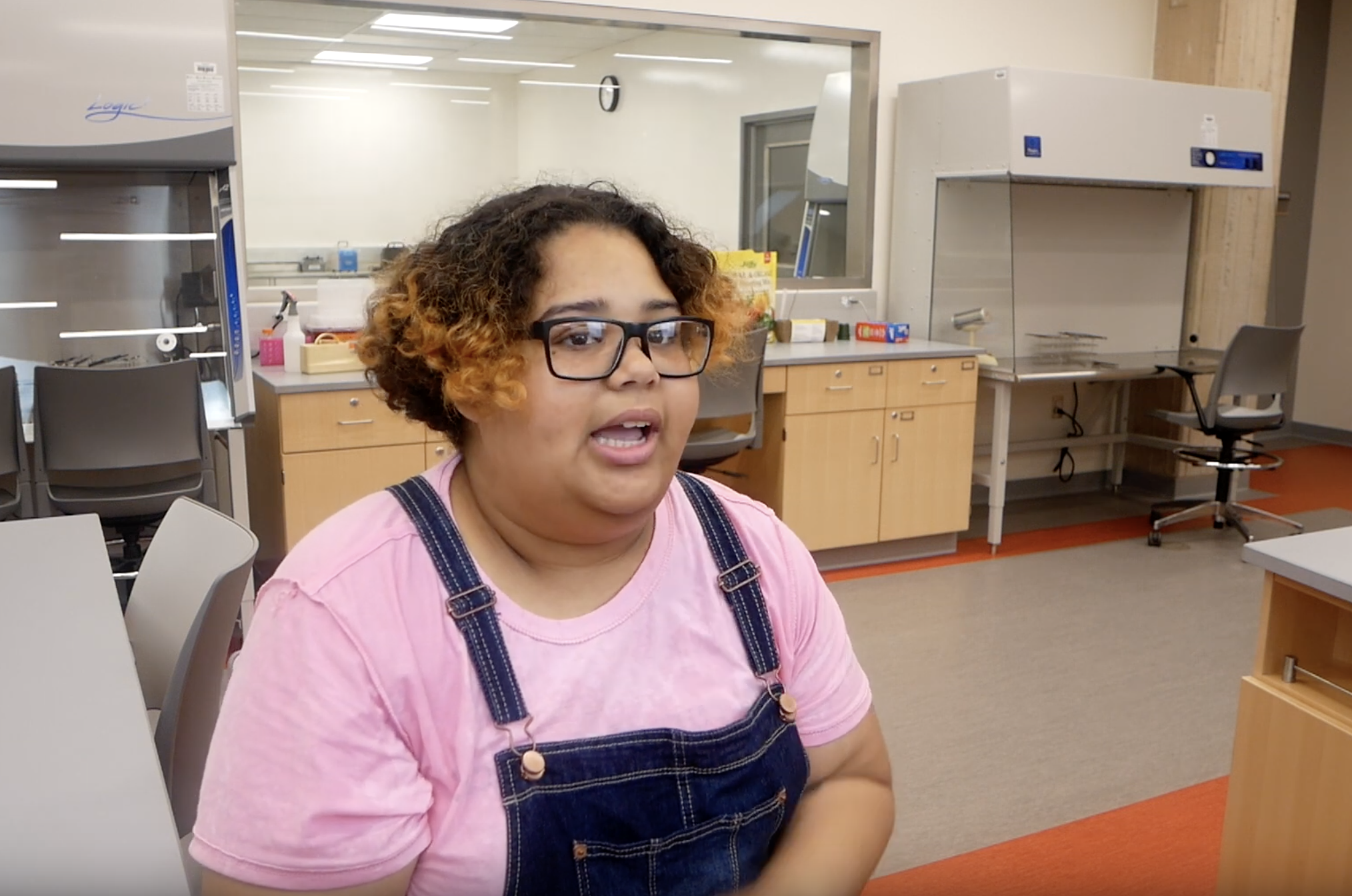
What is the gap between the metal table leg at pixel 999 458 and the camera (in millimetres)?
4516

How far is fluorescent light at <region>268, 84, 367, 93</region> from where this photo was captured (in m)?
5.35

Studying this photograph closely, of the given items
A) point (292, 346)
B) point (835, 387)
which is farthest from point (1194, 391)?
point (292, 346)

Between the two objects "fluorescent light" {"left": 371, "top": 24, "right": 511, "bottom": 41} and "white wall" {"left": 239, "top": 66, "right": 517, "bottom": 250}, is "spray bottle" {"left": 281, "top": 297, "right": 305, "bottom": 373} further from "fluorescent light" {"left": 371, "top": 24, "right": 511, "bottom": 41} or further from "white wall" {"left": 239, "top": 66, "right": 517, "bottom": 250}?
"fluorescent light" {"left": 371, "top": 24, "right": 511, "bottom": 41}

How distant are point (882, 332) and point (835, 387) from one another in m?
0.51

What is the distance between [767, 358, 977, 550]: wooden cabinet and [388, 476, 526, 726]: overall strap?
10.2ft

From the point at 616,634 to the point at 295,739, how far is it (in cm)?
29

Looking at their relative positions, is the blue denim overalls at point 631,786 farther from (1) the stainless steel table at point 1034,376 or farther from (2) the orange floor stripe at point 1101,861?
(1) the stainless steel table at point 1034,376

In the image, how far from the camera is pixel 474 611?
39.3 inches

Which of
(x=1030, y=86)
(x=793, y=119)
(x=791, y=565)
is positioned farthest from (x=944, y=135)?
(x=791, y=565)

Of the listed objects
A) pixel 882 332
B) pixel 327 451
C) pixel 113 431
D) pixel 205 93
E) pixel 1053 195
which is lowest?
pixel 327 451

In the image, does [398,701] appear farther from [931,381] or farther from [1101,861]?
[931,381]

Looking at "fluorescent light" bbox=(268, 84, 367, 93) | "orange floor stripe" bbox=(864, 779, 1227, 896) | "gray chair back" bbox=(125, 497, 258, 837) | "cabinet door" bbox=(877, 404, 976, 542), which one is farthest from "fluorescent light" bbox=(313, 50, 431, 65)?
"orange floor stripe" bbox=(864, 779, 1227, 896)

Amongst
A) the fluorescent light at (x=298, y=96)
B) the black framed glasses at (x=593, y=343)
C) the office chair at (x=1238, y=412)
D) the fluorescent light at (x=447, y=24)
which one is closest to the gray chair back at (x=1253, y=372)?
the office chair at (x=1238, y=412)

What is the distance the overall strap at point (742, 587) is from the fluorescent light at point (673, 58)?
4942 mm
